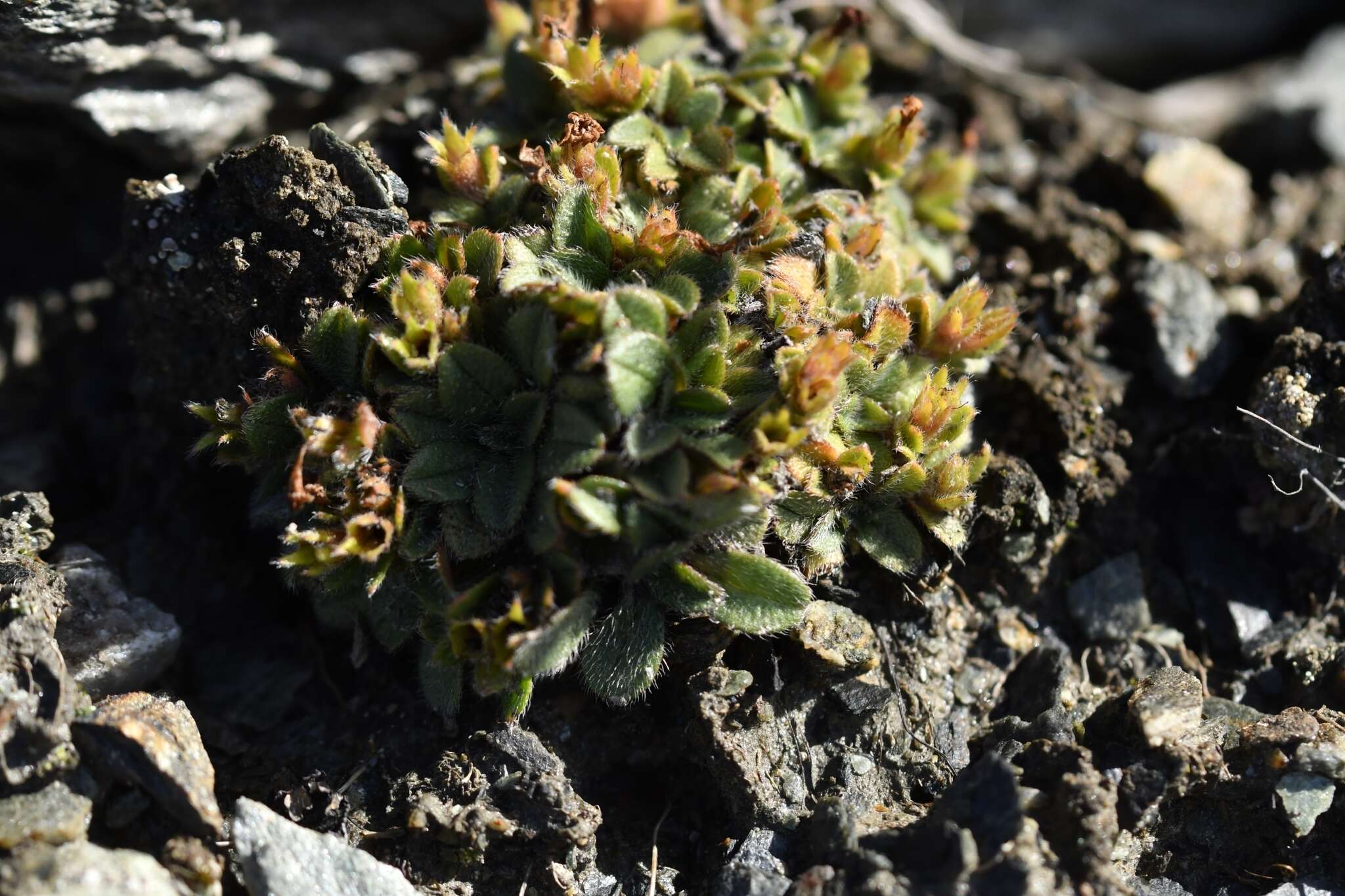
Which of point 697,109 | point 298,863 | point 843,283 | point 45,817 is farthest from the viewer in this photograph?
point 697,109

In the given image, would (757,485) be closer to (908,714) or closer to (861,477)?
(861,477)

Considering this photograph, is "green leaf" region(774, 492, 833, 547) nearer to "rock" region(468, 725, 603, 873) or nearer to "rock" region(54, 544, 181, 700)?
"rock" region(468, 725, 603, 873)

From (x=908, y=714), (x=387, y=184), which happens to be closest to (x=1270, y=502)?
(x=908, y=714)

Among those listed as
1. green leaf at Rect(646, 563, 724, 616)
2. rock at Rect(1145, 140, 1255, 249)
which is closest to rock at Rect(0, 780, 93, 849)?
green leaf at Rect(646, 563, 724, 616)

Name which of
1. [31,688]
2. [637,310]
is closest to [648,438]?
[637,310]

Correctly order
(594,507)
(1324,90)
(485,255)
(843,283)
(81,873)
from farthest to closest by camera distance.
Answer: (1324,90) < (843,283) < (485,255) < (594,507) < (81,873)

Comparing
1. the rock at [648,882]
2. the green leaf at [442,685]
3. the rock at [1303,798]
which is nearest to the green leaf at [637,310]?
the green leaf at [442,685]

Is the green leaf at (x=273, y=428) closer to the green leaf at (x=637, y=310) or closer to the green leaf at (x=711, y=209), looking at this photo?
the green leaf at (x=637, y=310)

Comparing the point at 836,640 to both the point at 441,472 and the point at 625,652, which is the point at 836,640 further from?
the point at 441,472
